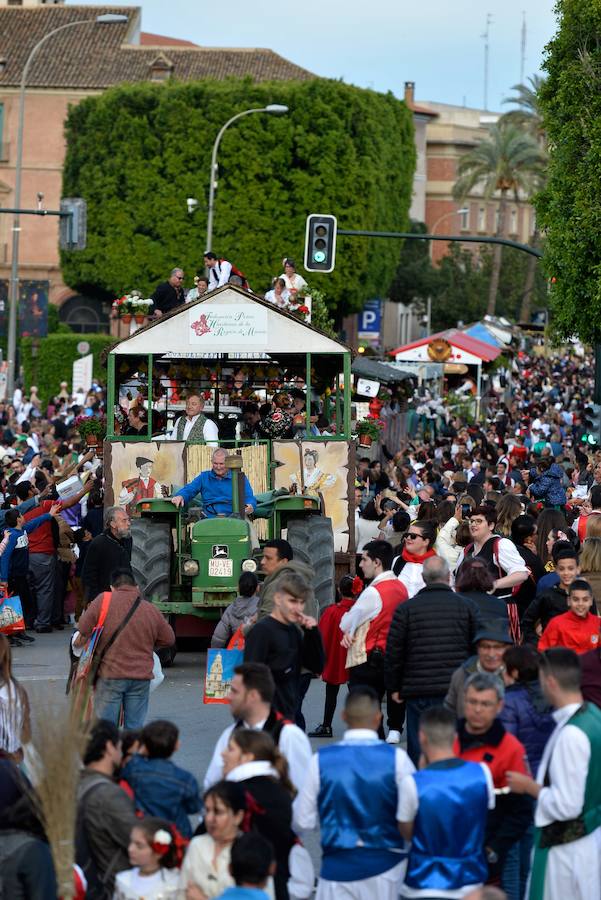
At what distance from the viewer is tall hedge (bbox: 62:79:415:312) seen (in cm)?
6600

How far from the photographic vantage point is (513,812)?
814 cm

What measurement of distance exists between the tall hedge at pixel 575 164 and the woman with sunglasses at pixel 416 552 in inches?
727

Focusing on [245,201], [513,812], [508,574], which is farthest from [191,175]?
[513,812]

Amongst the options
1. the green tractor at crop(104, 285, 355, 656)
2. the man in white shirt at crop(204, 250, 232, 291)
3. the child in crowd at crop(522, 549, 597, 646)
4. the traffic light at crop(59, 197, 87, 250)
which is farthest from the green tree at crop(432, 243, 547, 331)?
the child in crowd at crop(522, 549, 597, 646)

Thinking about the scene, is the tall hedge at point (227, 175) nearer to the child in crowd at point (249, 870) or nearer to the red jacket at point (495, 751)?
the red jacket at point (495, 751)

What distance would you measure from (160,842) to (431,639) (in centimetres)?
350

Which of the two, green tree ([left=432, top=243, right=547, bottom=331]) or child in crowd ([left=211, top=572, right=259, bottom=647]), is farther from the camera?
green tree ([left=432, top=243, right=547, bottom=331])

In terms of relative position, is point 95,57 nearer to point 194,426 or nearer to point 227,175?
point 227,175

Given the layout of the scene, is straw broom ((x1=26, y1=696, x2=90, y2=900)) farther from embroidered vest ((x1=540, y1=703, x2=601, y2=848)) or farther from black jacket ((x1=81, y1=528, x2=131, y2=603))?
black jacket ((x1=81, y1=528, x2=131, y2=603))

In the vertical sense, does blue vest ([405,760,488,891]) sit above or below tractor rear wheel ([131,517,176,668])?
above

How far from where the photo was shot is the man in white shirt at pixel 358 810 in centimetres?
736

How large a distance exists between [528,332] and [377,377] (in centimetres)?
4790

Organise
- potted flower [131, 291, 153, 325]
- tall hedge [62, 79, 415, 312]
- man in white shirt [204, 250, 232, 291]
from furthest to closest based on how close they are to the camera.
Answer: tall hedge [62, 79, 415, 312] → man in white shirt [204, 250, 232, 291] → potted flower [131, 291, 153, 325]

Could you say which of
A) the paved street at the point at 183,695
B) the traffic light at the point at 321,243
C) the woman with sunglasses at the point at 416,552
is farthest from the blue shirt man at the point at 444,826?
the traffic light at the point at 321,243
